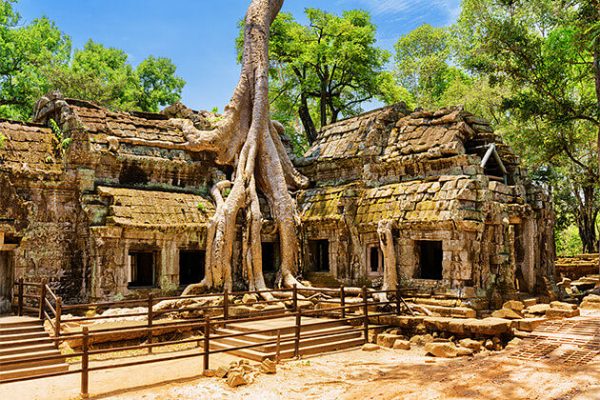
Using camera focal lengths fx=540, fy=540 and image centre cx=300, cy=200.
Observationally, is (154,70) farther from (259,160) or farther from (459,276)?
(459,276)

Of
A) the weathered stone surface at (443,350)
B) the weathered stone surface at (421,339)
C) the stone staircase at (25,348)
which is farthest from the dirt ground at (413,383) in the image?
the stone staircase at (25,348)

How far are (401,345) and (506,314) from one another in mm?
2669

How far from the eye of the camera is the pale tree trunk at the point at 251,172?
591 inches

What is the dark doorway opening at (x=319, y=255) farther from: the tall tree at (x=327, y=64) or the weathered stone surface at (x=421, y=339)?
the tall tree at (x=327, y=64)

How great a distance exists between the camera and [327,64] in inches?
1000

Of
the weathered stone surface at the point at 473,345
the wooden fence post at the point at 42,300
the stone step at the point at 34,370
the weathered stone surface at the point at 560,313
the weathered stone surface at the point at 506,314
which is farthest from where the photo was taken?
the weathered stone surface at the point at 560,313

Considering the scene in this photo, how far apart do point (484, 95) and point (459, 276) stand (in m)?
17.4

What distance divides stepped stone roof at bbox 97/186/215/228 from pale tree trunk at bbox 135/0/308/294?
55 cm

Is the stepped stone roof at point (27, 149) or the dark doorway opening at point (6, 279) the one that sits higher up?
the stepped stone roof at point (27, 149)

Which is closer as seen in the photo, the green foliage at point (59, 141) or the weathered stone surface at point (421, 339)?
the weathered stone surface at point (421, 339)

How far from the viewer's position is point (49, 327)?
11484 millimetres

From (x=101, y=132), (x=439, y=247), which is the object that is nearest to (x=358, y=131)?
(x=439, y=247)

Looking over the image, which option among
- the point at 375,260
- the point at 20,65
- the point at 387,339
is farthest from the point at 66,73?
the point at 387,339

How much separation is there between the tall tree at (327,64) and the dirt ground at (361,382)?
17628 mm
